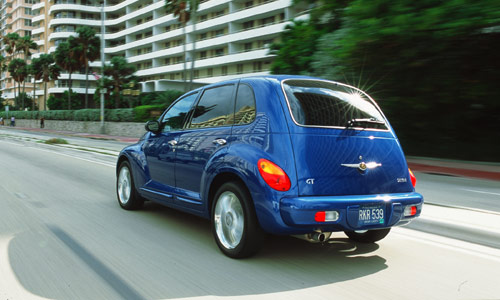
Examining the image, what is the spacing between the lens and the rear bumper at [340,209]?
3742 mm

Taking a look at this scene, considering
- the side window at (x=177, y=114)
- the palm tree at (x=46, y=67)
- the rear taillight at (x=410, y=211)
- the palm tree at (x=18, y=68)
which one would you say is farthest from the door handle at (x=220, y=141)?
the palm tree at (x=18, y=68)

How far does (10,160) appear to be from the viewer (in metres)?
14.5

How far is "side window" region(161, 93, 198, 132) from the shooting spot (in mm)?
5473

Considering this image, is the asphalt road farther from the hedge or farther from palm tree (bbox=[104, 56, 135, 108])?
palm tree (bbox=[104, 56, 135, 108])

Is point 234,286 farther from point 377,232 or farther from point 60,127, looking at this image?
point 60,127

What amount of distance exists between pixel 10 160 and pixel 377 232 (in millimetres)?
13128

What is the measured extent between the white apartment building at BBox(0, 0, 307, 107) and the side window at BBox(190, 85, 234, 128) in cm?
2898

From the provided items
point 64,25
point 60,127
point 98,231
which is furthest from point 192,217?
point 64,25

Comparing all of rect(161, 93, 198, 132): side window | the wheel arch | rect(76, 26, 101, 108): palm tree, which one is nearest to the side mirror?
rect(161, 93, 198, 132): side window

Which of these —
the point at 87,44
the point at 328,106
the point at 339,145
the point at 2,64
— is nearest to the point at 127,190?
the point at 328,106

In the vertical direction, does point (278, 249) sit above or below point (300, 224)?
below

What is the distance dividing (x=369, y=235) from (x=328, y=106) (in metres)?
1.44

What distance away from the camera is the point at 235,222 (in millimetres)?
4230

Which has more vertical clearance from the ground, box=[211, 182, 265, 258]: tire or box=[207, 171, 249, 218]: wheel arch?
box=[207, 171, 249, 218]: wheel arch
